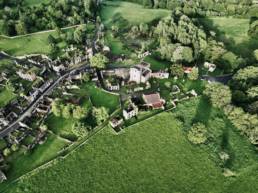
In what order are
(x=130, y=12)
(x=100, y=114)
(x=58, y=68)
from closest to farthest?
(x=100, y=114), (x=58, y=68), (x=130, y=12)

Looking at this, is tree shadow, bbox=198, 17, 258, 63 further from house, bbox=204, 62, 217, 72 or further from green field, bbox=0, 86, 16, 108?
green field, bbox=0, 86, 16, 108

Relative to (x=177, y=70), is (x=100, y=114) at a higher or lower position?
lower

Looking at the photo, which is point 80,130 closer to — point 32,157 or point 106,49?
point 32,157

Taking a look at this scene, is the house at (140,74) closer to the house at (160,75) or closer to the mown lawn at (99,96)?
the house at (160,75)

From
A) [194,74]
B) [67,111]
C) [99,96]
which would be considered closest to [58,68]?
[99,96]

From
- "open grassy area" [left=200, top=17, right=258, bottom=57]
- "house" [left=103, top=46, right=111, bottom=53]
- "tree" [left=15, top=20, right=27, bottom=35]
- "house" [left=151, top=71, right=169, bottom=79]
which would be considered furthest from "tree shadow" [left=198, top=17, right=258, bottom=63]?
"tree" [left=15, top=20, right=27, bottom=35]
